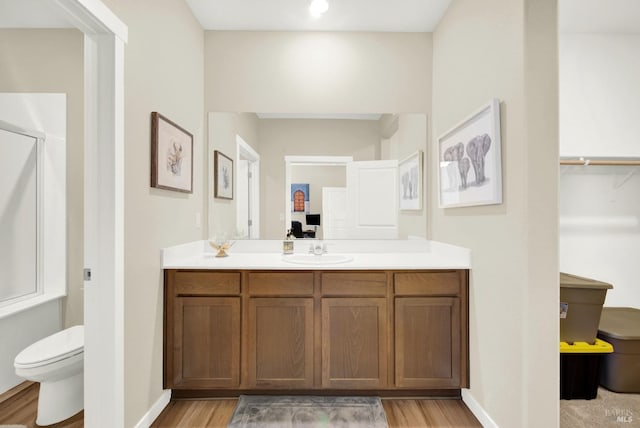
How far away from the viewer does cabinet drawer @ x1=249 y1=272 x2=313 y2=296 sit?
208cm

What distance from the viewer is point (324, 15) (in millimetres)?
2469

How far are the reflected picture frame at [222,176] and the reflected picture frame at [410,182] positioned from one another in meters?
1.42

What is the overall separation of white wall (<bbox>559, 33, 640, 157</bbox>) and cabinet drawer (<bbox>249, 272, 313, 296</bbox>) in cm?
204

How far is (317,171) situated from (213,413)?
1.86 metres

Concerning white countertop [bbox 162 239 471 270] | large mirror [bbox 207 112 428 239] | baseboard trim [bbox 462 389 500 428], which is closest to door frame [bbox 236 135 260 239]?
large mirror [bbox 207 112 428 239]

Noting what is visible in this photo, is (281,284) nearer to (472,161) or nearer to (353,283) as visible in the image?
(353,283)

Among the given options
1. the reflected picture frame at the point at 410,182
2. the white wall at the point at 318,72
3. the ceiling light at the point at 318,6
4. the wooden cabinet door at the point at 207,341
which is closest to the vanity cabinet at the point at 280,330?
the wooden cabinet door at the point at 207,341

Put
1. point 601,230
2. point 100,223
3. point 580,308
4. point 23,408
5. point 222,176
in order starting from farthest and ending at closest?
point 222,176
point 601,230
point 23,408
point 580,308
point 100,223

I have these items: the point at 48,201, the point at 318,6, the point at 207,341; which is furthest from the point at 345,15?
the point at 48,201

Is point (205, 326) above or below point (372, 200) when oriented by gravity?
below

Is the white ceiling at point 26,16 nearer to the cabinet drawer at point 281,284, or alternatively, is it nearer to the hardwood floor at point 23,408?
the cabinet drawer at point 281,284

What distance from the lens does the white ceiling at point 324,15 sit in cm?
233

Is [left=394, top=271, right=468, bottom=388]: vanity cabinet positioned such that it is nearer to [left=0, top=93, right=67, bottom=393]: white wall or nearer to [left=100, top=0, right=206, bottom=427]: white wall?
[left=100, top=0, right=206, bottom=427]: white wall

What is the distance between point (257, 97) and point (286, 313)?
68.6 inches
